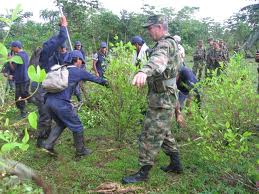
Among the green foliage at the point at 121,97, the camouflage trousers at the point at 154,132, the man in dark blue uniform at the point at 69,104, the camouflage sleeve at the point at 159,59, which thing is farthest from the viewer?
the green foliage at the point at 121,97

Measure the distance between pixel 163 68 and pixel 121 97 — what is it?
6.13ft

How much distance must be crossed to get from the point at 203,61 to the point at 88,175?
34.8 feet

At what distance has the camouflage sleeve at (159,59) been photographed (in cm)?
346

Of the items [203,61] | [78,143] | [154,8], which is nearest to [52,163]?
[78,143]

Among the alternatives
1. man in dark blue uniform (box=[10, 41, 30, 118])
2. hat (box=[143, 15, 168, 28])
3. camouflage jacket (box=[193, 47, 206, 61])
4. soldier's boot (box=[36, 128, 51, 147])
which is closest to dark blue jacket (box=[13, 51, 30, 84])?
man in dark blue uniform (box=[10, 41, 30, 118])

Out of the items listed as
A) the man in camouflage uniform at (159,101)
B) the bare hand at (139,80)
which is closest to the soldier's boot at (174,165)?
→ the man in camouflage uniform at (159,101)

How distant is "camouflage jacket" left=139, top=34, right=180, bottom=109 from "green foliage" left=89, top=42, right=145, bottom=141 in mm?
1118

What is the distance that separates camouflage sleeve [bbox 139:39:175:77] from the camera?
136 inches

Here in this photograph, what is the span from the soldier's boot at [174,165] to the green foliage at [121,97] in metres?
1.03

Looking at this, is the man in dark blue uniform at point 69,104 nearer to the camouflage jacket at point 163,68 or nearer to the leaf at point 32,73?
the camouflage jacket at point 163,68

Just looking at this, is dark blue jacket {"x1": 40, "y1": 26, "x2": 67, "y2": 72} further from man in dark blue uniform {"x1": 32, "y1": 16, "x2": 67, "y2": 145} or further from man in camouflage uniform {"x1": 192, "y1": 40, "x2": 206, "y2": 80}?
man in camouflage uniform {"x1": 192, "y1": 40, "x2": 206, "y2": 80}

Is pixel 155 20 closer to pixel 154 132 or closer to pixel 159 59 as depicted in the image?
pixel 159 59

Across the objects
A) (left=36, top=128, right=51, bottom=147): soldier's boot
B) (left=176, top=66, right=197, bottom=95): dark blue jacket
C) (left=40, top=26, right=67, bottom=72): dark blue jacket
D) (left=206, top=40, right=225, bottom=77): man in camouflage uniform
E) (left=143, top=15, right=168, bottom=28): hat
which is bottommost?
(left=36, top=128, right=51, bottom=147): soldier's boot

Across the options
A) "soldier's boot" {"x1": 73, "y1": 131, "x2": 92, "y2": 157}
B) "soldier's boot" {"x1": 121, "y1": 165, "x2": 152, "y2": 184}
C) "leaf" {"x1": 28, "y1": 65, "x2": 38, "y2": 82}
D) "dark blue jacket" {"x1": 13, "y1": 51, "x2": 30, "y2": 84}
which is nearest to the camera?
"leaf" {"x1": 28, "y1": 65, "x2": 38, "y2": 82}
